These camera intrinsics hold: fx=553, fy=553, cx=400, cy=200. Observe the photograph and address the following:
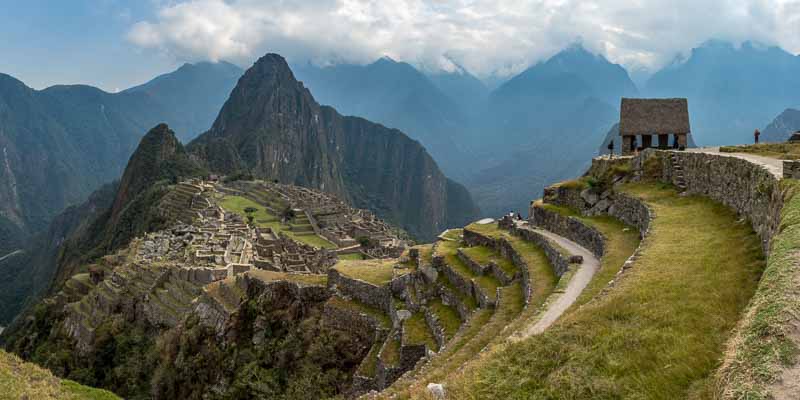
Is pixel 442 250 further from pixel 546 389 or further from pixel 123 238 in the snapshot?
pixel 123 238

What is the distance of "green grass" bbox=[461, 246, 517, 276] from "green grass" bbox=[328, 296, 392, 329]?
146 inches

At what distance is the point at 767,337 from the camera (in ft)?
16.4

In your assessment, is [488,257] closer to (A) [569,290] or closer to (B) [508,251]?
(B) [508,251]

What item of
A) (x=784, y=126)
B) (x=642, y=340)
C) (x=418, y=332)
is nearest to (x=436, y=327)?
(x=418, y=332)

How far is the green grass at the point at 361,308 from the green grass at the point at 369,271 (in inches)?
36.3

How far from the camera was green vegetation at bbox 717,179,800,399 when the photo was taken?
457cm

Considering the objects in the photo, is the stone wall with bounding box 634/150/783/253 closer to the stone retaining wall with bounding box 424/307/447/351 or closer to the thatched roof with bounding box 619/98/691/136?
the thatched roof with bounding box 619/98/691/136

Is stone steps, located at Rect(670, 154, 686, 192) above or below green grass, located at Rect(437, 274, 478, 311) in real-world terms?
above

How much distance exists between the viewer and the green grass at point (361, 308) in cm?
1842

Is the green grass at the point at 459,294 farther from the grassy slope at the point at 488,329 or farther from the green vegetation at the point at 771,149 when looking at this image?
the green vegetation at the point at 771,149

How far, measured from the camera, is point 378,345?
1748 cm

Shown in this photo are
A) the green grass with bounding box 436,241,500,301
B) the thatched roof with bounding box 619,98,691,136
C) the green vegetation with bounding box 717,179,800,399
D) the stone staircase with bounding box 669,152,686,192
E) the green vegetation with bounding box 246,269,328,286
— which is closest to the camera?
the green vegetation with bounding box 717,179,800,399

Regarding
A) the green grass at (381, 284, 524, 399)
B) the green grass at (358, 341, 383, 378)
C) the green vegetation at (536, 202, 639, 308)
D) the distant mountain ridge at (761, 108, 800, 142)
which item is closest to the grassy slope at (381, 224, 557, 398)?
the green grass at (381, 284, 524, 399)

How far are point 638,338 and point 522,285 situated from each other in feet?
29.3
